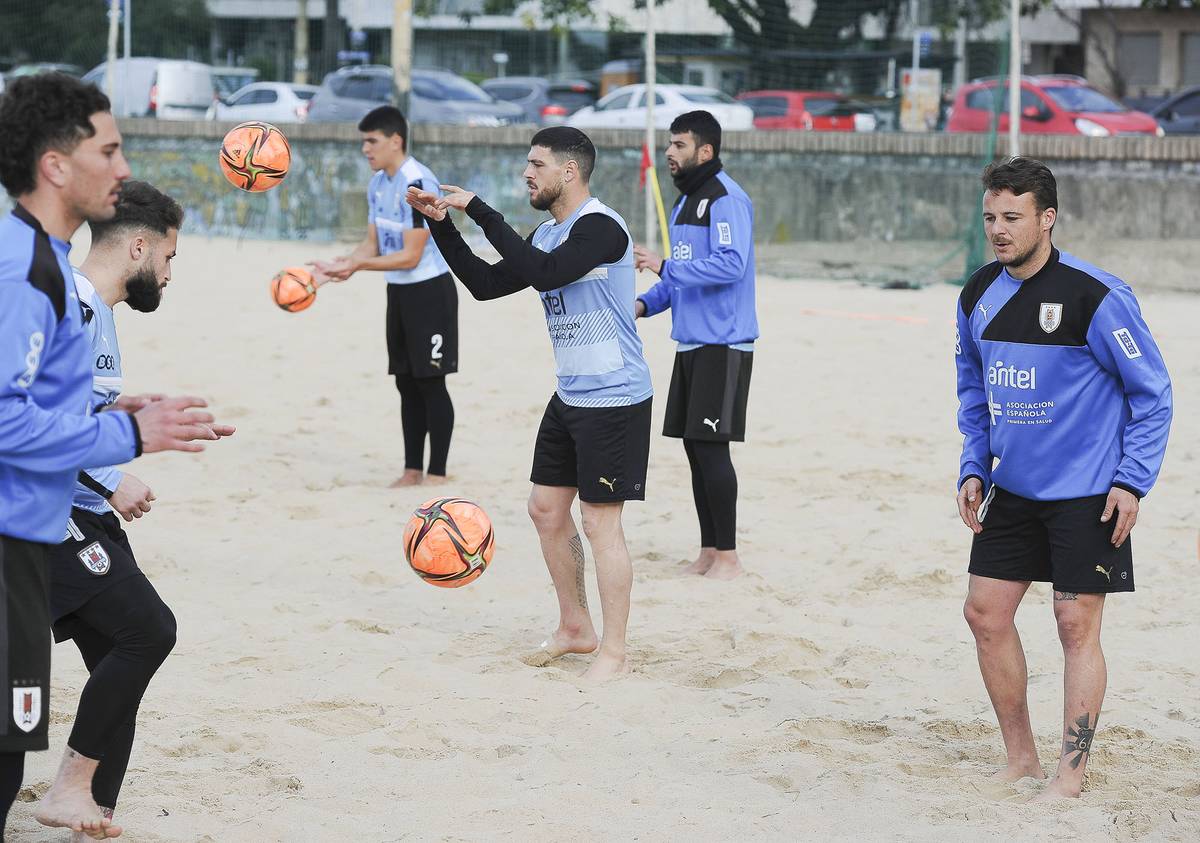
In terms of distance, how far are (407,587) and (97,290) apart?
9.86 ft

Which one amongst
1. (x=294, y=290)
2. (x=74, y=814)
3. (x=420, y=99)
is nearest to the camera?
(x=74, y=814)

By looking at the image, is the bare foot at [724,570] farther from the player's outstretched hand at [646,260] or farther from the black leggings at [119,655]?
the black leggings at [119,655]

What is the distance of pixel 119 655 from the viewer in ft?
12.4

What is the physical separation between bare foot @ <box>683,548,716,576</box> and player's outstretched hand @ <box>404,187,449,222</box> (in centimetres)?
246

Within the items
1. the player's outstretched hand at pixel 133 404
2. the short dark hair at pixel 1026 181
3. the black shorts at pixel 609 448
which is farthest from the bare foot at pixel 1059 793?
the player's outstretched hand at pixel 133 404

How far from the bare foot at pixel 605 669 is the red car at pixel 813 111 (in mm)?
15188

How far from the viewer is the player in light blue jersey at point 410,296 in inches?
324

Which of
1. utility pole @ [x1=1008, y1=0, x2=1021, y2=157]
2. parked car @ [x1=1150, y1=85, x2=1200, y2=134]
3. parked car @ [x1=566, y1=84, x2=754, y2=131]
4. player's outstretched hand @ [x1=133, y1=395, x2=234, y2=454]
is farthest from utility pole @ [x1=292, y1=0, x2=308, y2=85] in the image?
player's outstretched hand @ [x1=133, y1=395, x2=234, y2=454]

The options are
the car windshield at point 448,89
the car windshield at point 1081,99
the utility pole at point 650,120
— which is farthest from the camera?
the car windshield at point 448,89

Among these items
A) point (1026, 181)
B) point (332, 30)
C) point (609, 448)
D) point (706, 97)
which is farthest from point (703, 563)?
point (332, 30)

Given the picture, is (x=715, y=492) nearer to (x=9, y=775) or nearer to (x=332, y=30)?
(x=9, y=775)

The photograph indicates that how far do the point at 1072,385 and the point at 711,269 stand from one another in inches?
105

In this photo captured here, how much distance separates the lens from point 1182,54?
40812mm

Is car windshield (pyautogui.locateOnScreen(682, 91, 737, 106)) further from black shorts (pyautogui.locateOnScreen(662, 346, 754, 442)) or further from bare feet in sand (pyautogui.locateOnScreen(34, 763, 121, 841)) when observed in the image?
bare feet in sand (pyautogui.locateOnScreen(34, 763, 121, 841))
